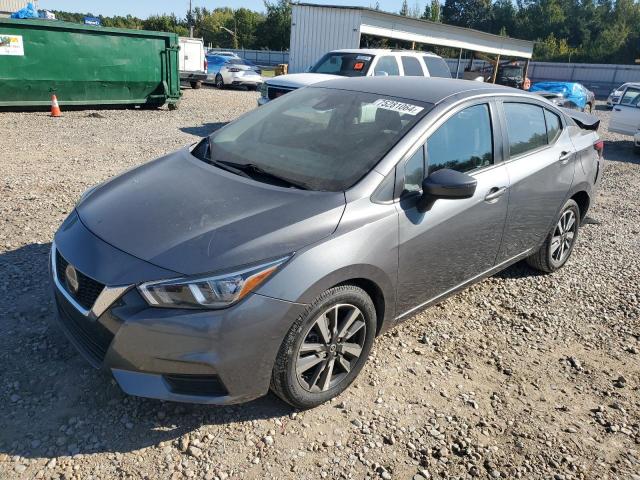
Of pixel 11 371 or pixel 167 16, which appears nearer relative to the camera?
pixel 11 371

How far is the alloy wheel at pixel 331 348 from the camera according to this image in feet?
8.65

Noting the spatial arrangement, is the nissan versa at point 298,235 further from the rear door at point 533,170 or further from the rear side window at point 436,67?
the rear side window at point 436,67

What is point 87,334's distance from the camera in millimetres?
2504

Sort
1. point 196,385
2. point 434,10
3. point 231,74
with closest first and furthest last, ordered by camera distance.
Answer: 1. point 196,385
2. point 231,74
3. point 434,10

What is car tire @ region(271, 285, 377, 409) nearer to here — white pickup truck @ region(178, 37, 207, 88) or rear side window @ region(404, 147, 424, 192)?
rear side window @ region(404, 147, 424, 192)

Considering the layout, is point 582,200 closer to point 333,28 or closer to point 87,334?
point 87,334

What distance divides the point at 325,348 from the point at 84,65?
1122cm

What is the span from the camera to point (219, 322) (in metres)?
2.26

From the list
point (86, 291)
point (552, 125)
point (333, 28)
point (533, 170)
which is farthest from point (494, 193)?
point (333, 28)

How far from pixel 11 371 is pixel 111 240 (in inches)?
43.4

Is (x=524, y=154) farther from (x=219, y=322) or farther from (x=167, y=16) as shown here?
(x=167, y=16)

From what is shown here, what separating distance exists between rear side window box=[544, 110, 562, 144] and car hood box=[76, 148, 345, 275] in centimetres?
249

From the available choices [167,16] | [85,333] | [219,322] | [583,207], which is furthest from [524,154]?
[167,16]

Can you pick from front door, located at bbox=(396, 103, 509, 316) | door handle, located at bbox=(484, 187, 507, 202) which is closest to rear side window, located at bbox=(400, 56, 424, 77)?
front door, located at bbox=(396, 103, 509, 316)
